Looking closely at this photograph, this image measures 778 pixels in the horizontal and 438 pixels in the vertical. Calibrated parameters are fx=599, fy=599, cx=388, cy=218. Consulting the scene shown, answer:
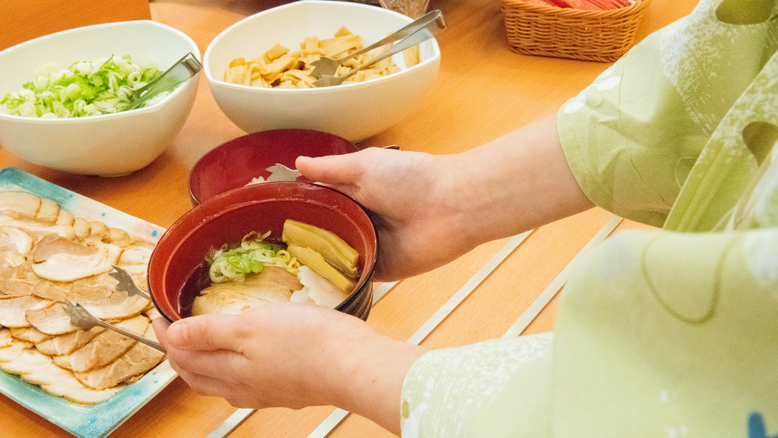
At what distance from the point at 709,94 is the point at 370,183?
40cm

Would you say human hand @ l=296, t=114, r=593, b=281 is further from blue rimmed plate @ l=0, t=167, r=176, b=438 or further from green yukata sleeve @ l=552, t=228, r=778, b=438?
green yukata sleeve @ l=552, t=228, r=778, b=438

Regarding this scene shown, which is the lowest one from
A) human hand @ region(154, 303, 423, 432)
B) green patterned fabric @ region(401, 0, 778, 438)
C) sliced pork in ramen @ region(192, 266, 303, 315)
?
sliced pork in ramen @ region(192, 266, 303, 315)

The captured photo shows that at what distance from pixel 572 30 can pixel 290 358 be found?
0.96 metres

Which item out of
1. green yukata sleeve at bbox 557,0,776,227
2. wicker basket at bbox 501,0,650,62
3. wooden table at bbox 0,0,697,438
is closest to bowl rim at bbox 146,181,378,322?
wooden table at bbox 0,0,697,438

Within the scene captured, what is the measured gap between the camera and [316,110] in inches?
36.6

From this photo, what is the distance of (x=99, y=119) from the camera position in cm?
87

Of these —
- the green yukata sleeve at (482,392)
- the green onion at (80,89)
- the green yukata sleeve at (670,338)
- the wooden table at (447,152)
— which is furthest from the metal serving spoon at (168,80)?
the green yukata sleeve at (670,338)

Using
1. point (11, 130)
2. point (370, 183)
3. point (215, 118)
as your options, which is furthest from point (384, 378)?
point (215, 118)

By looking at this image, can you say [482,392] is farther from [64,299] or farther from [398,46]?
[398,46]

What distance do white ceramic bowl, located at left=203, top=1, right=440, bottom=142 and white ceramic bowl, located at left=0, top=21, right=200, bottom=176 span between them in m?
0.08

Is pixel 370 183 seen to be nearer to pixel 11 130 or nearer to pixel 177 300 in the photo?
pixel 177 300

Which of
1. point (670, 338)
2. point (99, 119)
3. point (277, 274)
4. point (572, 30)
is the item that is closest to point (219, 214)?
point (277, 274)

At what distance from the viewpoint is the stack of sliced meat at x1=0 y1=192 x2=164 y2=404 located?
672 millimetres

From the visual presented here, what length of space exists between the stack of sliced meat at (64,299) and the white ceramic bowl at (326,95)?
10.5 inches
